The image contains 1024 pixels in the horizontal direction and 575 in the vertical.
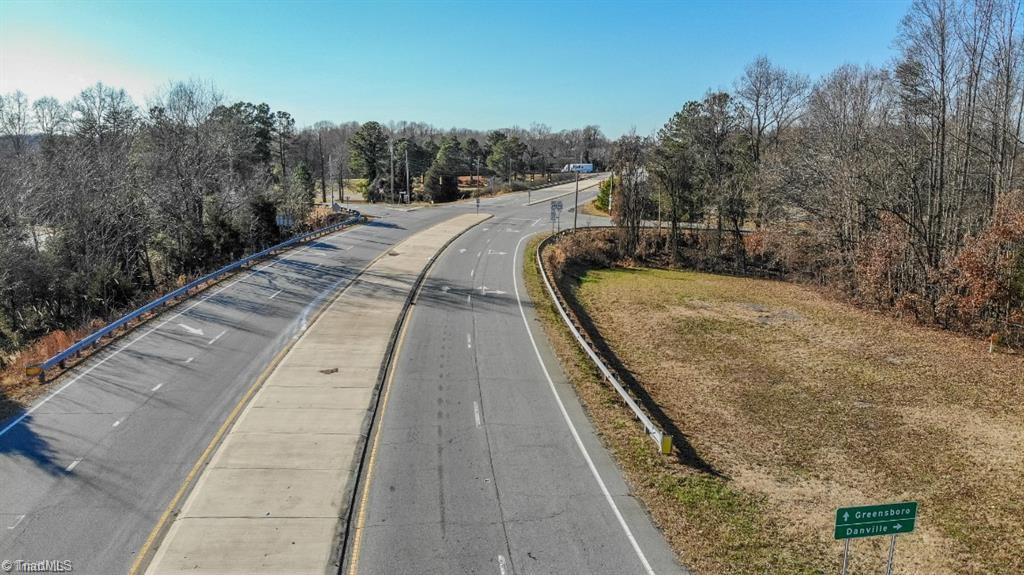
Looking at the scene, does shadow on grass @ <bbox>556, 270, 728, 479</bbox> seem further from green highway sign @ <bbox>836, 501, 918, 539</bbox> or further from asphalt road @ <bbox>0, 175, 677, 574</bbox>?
green highway sign @ <bbox>836, 501, 918, 539</bbox>

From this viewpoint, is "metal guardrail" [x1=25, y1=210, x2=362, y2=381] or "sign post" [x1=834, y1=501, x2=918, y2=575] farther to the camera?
"metal guardrail" [x1=25, y1=210, x2=362, y2=381]

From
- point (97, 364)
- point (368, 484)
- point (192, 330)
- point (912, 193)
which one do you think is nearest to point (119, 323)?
point (192, 330)

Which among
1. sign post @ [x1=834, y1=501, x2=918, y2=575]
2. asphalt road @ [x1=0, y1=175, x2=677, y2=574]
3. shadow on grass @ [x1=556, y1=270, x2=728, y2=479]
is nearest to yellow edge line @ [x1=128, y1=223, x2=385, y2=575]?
asphalt road @ [x1=0, y1=175, x2=677, y2=574]

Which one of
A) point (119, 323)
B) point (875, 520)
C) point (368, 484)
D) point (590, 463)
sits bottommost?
point (590, 463)

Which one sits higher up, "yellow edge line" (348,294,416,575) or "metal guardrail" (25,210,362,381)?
"metal guardrail" (25,210,362,381)

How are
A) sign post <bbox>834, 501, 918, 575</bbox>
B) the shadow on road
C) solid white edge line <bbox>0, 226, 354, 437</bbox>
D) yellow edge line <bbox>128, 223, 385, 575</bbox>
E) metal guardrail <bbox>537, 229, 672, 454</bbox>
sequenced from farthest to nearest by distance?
solid white edge line <bbox>0, 226, 354, 437</bbox>
metal guardrail <bbox>537, 229, 672, 454</bbox>
the shadow on road
yellow edge line <bbox>128, 223, 385, 575</bbox>
sign post <bbox>834, 501, 918, 575</bbox>

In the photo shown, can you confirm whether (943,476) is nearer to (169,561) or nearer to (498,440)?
(498,440)

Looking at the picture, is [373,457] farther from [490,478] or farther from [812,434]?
[812,434]
